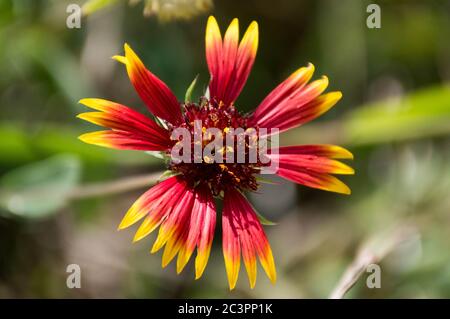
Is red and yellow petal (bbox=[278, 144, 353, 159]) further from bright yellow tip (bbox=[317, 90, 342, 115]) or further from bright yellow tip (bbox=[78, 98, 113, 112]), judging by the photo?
bright yellow tip (bbox=[78, 98, 113, 112])

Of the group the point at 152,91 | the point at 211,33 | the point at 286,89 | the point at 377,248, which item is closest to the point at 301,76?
the point at 286,89

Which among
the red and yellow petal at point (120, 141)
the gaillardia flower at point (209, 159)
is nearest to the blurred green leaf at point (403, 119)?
the gaillardia flower at point (209, 159)

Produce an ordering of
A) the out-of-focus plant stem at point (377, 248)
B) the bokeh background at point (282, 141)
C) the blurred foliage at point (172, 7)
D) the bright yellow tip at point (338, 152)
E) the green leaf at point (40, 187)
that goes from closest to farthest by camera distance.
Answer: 1. the bright yellow tip at point (338, 152)
2. the blurred foliage at point (172, 7)
3. the out-of-focus plant stem at point (377, 248)
4. the green leaf at point (40, 187)
5. the bokeh background at point (282, 141)

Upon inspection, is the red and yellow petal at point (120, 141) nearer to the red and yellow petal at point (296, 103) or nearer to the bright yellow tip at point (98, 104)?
the bright yellow tip at point (98, 104)

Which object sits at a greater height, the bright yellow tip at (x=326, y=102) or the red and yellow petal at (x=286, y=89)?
the red and yellow petal at (x=286, y=89)

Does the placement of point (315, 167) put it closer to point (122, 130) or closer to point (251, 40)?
point (251, 40)

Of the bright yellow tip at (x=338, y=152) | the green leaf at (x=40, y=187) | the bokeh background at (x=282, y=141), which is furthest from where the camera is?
the bokeh background at (x=282, y=141)

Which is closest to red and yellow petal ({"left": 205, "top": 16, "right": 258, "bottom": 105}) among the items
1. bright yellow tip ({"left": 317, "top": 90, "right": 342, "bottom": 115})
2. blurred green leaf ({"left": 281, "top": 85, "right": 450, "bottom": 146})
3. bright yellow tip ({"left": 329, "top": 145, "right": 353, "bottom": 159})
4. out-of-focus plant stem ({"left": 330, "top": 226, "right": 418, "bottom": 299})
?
bright yellow tip ({"left": 317, "top": 90, "right": 342, "bottom": 115})
